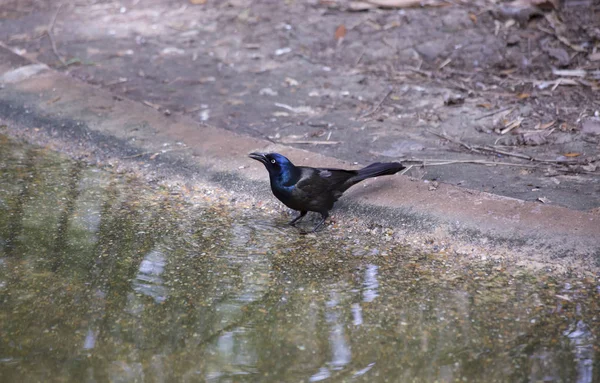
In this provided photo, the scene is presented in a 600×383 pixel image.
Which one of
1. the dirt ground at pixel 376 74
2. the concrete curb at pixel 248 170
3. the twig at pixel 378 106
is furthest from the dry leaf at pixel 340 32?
the concrete curb at pixel 248 170

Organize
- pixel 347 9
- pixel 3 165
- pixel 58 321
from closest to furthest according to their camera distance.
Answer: pixel 58 321
pixel 3 165
pixel 347 9

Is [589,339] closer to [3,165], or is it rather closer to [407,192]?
[407,192]

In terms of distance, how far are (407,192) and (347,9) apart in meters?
5.04

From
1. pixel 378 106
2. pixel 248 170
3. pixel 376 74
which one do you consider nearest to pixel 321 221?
pixel 248 170

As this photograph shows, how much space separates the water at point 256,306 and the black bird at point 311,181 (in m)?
0.23

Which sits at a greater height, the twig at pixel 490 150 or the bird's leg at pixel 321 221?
the twig at pixel 490 150

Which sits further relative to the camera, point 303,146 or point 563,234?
point 303,146

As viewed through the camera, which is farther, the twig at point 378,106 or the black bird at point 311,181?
the twig at point 378,106

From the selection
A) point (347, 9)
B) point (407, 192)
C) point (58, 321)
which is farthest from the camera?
point (347, 9)

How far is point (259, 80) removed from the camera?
319 inches

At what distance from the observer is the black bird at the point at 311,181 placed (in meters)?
4.91

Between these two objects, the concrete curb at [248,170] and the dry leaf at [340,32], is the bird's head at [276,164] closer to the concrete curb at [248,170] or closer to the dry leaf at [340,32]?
the concrete curb at [248,170]

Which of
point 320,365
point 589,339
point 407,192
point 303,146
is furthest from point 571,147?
point 320,365

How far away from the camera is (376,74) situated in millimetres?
8031
